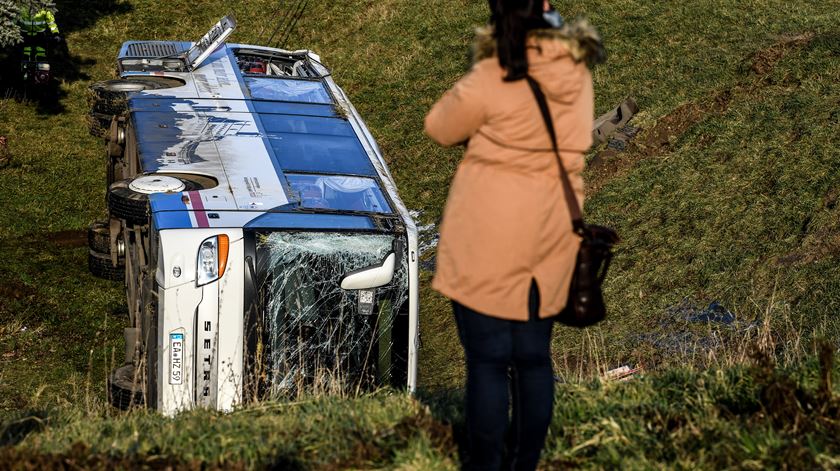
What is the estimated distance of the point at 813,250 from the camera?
11.4 meters

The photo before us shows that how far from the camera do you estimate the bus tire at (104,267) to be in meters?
12.5

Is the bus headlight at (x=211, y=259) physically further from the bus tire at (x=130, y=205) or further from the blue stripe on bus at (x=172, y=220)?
the bus tire at (x=130, y=205)

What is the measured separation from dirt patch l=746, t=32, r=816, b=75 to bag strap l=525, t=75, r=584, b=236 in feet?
43.4

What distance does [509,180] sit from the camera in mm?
3980

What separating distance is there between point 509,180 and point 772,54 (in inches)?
556

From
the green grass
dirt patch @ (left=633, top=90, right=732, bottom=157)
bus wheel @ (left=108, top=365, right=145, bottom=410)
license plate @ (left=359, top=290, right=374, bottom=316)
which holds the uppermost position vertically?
the green grass

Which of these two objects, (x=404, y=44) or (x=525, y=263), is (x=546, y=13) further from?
(x=404, y=44)

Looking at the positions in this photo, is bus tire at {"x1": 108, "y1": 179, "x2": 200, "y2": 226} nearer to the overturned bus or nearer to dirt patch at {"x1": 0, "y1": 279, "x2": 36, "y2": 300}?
the overturned bus

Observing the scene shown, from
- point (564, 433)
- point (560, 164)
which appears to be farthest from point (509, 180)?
point (564, 433)

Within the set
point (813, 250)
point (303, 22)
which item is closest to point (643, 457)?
point (813, 250)

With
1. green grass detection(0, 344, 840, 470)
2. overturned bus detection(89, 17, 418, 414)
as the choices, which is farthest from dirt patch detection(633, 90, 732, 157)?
green grass detection(0, 344, 840, 470)

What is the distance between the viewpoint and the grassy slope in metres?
11.3

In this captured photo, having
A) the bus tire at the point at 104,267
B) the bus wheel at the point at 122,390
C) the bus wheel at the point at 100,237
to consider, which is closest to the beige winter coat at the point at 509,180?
the bus wheel at the point at 122,390

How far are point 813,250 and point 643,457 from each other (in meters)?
7.57
